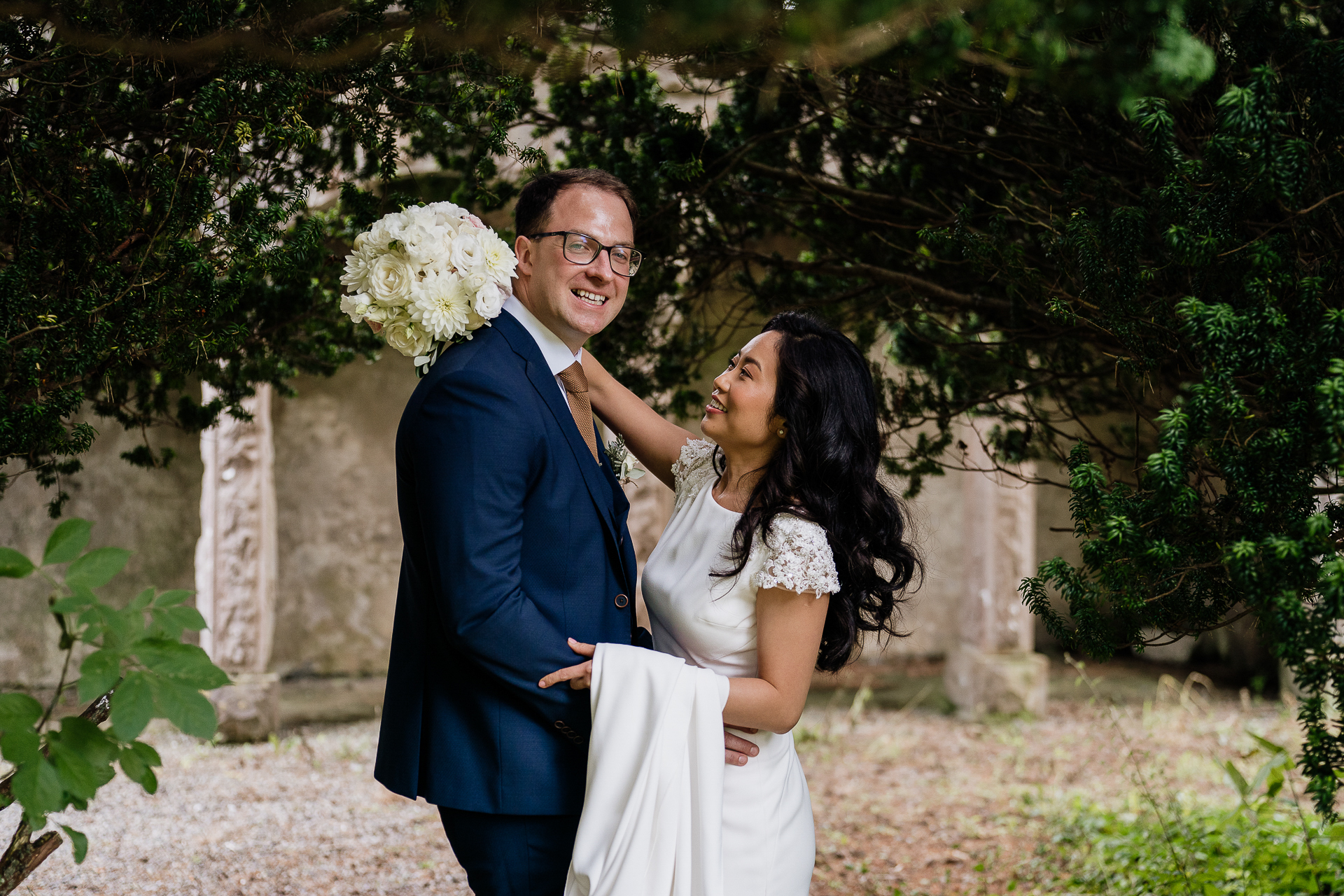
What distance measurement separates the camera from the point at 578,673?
204 centimetres

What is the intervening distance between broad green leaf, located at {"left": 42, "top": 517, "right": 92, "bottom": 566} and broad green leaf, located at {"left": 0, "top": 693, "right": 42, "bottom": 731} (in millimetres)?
202

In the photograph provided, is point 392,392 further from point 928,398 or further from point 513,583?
point 513,583

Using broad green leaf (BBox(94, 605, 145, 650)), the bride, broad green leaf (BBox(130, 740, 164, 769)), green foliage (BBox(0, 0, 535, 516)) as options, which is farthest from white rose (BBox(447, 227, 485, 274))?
broad green leaf (BBox(130, 740, 164, 769))

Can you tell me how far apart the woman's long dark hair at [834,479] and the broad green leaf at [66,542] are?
1251 mm

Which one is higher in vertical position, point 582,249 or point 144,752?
point 582,249

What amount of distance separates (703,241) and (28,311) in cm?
Result: 230

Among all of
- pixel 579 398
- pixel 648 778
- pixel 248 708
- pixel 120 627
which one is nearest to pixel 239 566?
pixel 248 708

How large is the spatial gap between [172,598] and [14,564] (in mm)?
214

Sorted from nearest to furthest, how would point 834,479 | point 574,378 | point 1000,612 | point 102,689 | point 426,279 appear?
point 102,689 → point 426,279 → point 834,479 → point 574,378 → point 1000,612

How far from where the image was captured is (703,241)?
3902mm

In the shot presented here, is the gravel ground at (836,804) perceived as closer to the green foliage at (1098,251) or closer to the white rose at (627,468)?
the green foliage at (1098,251)

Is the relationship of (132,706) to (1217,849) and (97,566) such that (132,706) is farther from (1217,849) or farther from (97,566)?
(1217,849)

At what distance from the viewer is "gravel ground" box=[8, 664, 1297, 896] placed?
4.62 m

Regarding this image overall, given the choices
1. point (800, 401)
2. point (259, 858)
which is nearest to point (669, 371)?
point (800, 401)
